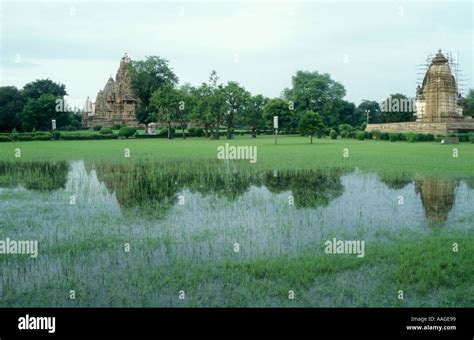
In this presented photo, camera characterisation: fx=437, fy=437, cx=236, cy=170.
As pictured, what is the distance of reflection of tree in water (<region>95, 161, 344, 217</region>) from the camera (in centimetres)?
1281

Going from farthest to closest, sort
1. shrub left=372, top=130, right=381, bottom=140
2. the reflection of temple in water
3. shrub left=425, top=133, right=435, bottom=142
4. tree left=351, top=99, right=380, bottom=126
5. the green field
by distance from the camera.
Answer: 1. tree left=351, top=99, right=380, bottom=126
2. shrub left=372, top=130, right=381, bottom=140
3. shrub left=425, top=133, right=435, bottom=142
4. the reflection of temple in water
5. the green field

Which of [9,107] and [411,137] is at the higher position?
[9,107]

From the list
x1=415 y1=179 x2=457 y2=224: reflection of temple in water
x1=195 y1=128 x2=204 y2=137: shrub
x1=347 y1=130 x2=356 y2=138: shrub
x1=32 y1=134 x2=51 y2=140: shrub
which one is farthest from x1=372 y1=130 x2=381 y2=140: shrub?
x1=32 y1=134 x2=51 y2=140: shrub

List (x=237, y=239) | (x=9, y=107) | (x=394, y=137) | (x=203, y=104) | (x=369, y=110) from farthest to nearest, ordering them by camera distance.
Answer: (x=369, y=110) < (x=9, y=107) < (x=203, y=104) < (x=394, y=137) < (x=237, y=239)

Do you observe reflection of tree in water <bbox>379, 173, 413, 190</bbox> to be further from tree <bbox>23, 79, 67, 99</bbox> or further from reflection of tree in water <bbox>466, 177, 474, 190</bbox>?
tree <bbox>23, 79, 67, 99</bbox>

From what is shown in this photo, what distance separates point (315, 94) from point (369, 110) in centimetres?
2177

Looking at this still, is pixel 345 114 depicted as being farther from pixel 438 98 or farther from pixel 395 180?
pixel 395 180

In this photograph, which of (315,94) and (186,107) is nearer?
(186,107)

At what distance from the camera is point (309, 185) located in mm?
15352

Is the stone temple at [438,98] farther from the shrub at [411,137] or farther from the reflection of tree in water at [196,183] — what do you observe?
the reflection of tree in water at [196,183]

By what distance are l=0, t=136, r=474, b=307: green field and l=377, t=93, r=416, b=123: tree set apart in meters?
47.8

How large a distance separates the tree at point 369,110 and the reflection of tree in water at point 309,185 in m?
57.6

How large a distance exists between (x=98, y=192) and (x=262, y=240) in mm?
7483

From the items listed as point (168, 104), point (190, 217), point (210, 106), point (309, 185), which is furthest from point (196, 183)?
point (168, 104)
